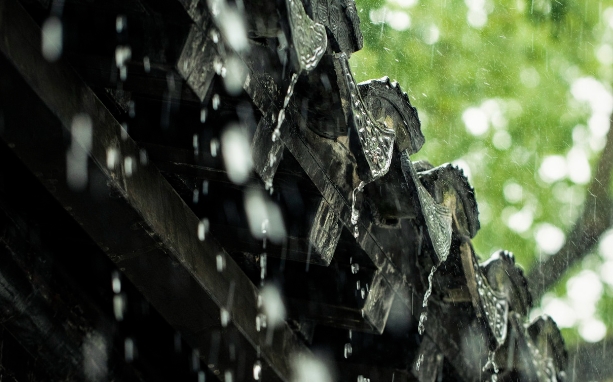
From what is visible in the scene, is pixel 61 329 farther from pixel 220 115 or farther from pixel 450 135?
pixel 450 135

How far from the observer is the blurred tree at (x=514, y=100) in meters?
14.5

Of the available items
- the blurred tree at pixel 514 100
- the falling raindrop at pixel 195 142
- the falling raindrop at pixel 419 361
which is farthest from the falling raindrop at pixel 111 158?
the blurred tree at pixel 514 100

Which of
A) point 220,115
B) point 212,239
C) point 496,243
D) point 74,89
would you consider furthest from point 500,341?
point 496,243

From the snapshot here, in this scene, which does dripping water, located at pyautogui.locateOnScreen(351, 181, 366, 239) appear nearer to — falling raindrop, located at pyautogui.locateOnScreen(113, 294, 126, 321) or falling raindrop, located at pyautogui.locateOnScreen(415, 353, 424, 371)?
falling raindrop, located at pyautogui.locateOnScreen(415, 353, 424, 371)

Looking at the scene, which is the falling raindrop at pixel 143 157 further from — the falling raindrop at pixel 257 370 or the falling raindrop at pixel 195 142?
the falling raindrop at pixel 257 370

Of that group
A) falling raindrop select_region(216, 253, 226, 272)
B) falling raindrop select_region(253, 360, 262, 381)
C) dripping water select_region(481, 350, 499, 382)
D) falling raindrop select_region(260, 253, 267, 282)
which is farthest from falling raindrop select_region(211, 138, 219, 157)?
dripping water select_region(481, 350, 499, 382)

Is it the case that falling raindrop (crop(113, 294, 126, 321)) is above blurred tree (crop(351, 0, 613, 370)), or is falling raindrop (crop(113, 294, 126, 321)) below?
below

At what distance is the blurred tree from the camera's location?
47.5ft

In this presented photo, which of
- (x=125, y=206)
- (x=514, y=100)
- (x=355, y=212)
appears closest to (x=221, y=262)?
(x=355, y=212)

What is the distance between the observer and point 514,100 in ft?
50.8

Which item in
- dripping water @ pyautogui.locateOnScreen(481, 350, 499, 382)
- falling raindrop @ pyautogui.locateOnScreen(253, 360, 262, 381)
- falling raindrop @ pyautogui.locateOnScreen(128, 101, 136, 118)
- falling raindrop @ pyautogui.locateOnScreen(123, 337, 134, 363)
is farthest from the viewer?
dripping water @ pyautogui.locateOnScreen(481, 350, 499, 382)

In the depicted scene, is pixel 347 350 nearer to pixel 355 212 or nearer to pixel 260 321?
pixel 260 321

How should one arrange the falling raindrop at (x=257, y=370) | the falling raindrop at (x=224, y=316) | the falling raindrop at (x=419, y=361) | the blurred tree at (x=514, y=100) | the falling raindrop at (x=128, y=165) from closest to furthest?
the falling raindrop at (x=128, y=165)
the falling raindrop at (x=224, y=316)
the falling raindrop at (x=257, y=370)
the falling raindrop at (x=419, y=361)
the blurred tree at (x=514, y=100)

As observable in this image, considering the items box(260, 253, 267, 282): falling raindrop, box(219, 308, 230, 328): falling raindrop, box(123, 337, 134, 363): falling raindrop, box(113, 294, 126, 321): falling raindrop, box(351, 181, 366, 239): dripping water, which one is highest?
box(351, 181, 366, 239): dripping water
